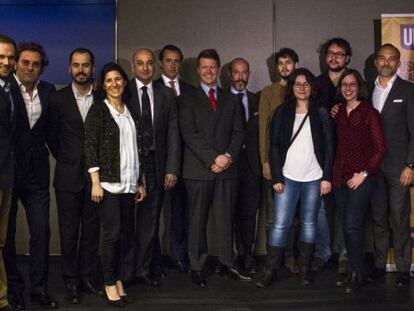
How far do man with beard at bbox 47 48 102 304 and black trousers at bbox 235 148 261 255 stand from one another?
128 centimetres

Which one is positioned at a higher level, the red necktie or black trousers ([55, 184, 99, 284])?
the red necktie

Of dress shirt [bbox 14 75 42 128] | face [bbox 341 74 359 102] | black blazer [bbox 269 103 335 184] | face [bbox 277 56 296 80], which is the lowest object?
black blazer [bbox 269 103 335 184]

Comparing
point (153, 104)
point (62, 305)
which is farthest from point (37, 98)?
point (62, 305)

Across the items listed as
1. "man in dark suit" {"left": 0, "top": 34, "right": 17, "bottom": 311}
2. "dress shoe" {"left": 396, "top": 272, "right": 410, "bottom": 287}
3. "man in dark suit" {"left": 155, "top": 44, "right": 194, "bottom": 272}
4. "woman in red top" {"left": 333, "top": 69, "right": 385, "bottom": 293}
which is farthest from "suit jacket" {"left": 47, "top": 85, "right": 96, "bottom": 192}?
"dress shoe" {"left": 396, "top": 272, "right": 410, "bottom": 287}

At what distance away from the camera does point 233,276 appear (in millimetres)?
4625

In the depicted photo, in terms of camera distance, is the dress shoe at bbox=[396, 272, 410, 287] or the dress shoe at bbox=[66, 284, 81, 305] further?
the dress shoe at bbox=[396, 272, 410, 287]

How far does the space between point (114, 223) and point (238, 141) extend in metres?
1.18

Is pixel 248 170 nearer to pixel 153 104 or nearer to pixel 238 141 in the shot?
pixel 238 141

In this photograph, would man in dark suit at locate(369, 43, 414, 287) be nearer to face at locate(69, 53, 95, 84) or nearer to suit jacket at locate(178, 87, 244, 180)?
suit jacket at locate(178, 87, 244, 180)

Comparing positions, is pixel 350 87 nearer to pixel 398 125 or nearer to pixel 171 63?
pixel 398 125

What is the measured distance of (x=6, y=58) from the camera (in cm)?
362

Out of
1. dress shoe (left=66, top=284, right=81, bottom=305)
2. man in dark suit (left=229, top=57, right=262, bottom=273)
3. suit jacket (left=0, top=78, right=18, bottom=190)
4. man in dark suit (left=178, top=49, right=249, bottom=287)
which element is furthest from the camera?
man in dark suit (left=229, top=57, right=262, bottom=273)

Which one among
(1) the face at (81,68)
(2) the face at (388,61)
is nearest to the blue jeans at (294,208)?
(2) the face at (388,61)

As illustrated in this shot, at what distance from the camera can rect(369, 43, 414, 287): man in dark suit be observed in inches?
177
